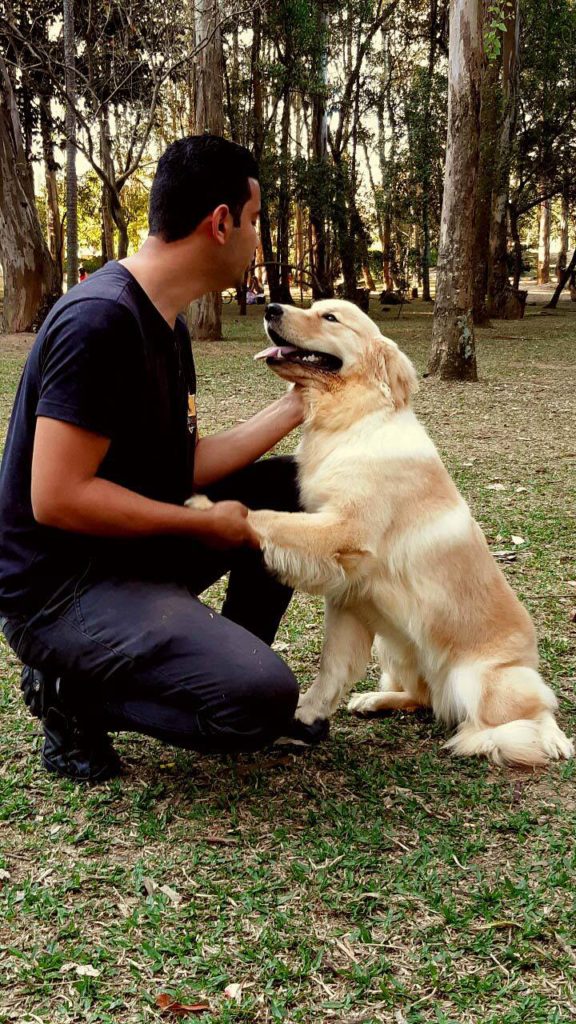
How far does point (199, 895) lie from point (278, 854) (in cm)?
27

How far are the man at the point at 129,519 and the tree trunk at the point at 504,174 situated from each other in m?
16.3

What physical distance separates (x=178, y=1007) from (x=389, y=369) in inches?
80.0

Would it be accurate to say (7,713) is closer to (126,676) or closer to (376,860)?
(126,676)

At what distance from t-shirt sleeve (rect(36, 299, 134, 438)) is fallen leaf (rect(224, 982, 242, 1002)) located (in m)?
1.36

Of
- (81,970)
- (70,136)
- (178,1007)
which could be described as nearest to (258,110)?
(70,136)

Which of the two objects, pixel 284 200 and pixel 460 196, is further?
pixel 284 200

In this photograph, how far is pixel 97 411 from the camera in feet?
7.64

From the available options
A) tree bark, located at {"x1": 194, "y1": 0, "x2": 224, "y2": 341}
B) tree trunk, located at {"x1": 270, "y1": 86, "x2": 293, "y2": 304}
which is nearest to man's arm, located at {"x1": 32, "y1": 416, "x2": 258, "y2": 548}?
tree bark, located at {"x1": 194, "y1": 0, "x2": 224, "y2": 341}

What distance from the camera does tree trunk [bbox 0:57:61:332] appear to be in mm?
14930

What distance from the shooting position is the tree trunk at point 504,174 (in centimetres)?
1777

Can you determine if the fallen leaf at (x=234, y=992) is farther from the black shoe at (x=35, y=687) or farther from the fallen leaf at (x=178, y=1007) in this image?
the black shoe at (x=35, y=687)

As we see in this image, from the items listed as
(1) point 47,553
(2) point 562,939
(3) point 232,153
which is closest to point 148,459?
(1) point 47,553

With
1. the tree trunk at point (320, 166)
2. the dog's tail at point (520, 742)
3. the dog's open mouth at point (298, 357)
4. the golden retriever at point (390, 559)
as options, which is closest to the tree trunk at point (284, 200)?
the tree trunk at point (320, 166)

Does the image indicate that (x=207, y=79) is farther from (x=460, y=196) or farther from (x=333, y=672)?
(x=333, y=672)
